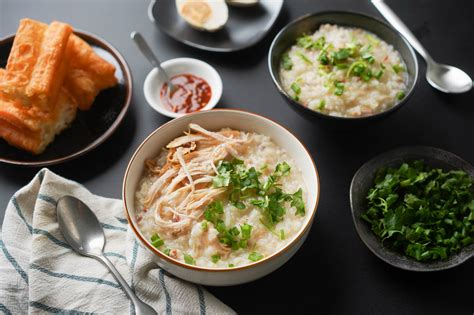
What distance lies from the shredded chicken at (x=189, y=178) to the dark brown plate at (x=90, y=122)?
0.52 m

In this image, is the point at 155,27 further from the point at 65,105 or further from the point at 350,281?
the point at 350,281

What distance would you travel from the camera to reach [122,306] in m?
2.13

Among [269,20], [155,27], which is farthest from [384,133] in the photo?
[155,27]

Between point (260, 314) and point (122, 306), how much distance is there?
0.60 m

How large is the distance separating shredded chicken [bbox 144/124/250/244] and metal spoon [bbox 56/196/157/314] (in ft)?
0.92

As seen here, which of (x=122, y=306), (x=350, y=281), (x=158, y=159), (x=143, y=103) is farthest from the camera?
(x=143, y=103)

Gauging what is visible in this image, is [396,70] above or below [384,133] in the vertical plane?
above

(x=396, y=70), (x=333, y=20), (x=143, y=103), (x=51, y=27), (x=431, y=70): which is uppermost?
(x=51, y=27)

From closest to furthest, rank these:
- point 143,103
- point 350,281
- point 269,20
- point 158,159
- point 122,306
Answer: point 122,306, point 350,281, point 158,159, point 143,103, point 269,20

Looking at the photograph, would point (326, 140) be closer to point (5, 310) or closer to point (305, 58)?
point (305, 58)

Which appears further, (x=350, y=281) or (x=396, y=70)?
(x=396, y=70)

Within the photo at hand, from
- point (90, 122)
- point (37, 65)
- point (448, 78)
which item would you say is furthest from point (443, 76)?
point (37, 65)

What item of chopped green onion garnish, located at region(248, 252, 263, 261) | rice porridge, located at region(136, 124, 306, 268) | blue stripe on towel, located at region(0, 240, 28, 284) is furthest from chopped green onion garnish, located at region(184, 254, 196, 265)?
blue stripe on towel, located at region(0, 240, 28, 284)

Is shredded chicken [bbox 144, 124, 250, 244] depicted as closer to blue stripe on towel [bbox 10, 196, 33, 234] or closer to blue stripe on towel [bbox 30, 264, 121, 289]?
blue stripe on towel [bbox 30, 264, 121, 289]
